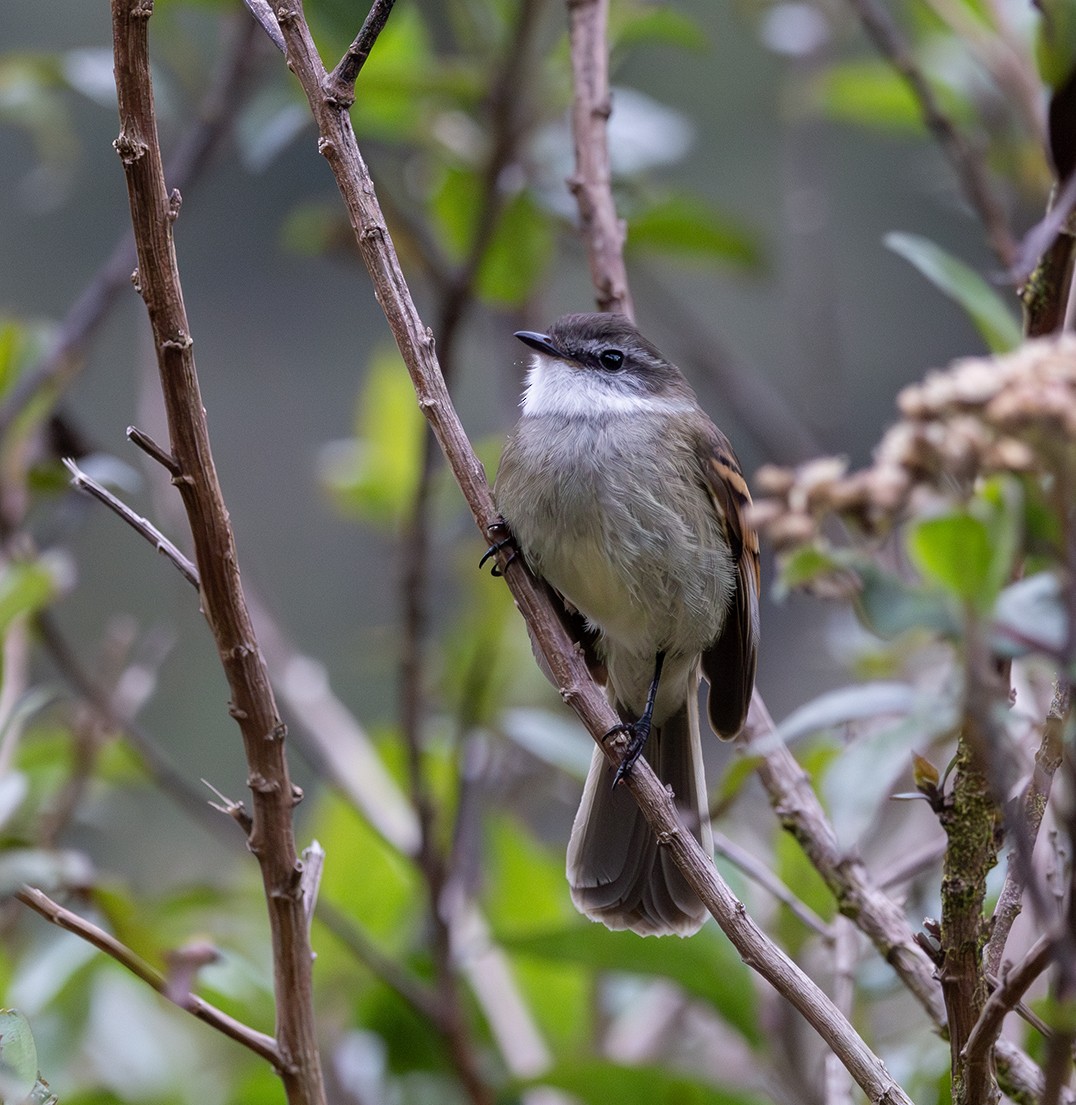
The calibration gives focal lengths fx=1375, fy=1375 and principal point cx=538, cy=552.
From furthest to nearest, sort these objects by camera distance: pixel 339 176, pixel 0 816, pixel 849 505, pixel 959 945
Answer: pixel 0 816 → pixel 339 176 → pixel 959 945 → pixel 849 505

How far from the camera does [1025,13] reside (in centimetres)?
317

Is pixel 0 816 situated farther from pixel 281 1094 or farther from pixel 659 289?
pixel 659 289

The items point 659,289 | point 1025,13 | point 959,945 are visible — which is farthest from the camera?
point 659,289

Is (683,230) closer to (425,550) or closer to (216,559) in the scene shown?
(425,550)

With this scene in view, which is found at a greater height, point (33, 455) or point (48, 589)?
point (33, 455)

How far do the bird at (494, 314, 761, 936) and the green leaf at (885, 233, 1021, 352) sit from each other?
2.66 ft

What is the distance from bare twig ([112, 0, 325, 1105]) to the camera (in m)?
1.58

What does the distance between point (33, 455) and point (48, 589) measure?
88 centimetres

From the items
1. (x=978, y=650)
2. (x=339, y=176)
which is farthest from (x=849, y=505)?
(x=339, y=176)

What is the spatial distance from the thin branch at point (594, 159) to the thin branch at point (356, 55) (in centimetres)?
106

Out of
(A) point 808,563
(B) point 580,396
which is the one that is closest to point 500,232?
(B) point 580,396

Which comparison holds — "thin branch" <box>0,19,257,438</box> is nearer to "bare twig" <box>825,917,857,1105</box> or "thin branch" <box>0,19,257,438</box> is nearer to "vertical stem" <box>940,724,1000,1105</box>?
"bare twig" <box>825,917,857,1105</box>

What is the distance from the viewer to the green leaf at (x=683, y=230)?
145 inches

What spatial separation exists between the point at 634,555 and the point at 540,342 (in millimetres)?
597
